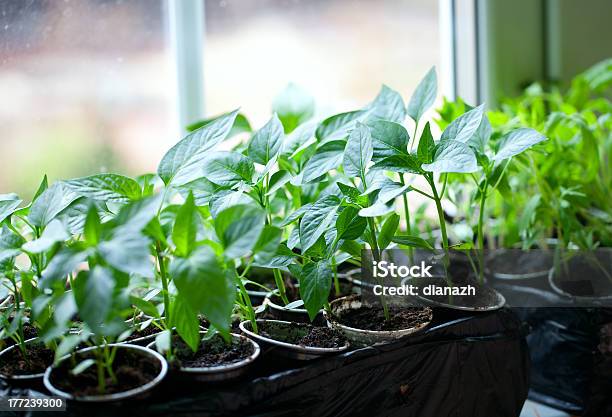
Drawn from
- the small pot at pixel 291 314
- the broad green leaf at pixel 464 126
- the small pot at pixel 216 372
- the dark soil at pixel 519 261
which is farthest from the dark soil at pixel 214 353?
the dark soil at pixel 519 261

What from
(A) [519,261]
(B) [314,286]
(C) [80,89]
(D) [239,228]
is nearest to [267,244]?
(D) [239,228]

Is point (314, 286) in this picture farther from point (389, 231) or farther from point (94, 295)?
point (94, 295)

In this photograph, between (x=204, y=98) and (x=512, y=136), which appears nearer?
(x=512, y=136)

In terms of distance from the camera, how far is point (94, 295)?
0.67m

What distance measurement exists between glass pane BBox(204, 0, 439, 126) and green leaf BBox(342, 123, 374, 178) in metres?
0.42

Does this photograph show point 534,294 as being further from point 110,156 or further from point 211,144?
point 110,156

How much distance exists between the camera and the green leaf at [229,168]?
895 millimetres

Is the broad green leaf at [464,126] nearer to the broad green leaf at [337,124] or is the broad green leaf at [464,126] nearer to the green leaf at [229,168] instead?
the broad green leaf at [337,124]

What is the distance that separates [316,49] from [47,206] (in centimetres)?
98

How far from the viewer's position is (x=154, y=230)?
0.74m

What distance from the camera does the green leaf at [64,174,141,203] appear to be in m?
0.82

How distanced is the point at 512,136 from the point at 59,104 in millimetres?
776

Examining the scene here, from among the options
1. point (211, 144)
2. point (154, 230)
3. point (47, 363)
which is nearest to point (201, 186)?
point (211, 144)

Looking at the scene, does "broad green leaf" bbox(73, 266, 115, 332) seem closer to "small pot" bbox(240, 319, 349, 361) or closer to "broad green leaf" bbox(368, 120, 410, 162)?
"small pot" bbox(240, 319, 349, 361)
